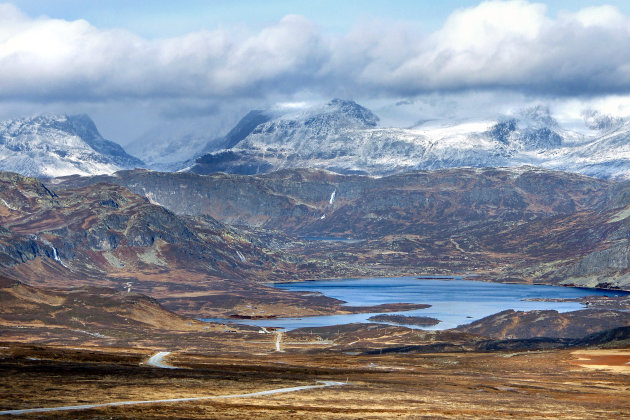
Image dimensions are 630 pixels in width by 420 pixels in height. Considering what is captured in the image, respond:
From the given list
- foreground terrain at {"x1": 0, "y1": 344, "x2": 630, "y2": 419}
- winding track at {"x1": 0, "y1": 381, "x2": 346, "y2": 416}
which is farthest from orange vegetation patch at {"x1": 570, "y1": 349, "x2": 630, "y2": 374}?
winding track at {"x1": 0, "y1": 381, "x2": 346, "y2": 416}

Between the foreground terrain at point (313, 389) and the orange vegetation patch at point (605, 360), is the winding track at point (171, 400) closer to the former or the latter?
the foreground terrain at point (313, 389)

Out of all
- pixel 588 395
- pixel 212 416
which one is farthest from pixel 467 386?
pixel 212 416

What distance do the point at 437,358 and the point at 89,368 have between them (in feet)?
276

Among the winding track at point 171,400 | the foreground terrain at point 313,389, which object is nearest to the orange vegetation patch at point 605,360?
the foreground terrain at point 313,389

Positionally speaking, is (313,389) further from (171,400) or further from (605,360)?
(605,360)

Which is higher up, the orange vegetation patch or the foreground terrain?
the foreground terrain

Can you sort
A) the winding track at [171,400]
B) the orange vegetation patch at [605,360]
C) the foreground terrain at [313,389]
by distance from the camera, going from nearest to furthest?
the winding track at [171,400], the foreground terrain at [313,389], the orange vegetation patch at [605,360]

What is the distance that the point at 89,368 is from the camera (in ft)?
353

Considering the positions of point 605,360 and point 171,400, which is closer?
point 171,400

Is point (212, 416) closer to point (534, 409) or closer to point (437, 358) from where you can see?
point (534, 409)

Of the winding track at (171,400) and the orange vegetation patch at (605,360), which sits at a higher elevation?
the winding track at (171,400)

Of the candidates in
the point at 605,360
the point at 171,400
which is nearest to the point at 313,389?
the point at 171,400

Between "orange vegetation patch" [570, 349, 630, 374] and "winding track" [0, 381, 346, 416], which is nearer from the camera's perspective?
"winding track" [0, 381, 346, 416]

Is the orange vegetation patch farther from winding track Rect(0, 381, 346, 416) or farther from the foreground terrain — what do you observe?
winding track Rect(0, 381, 346, 416)
